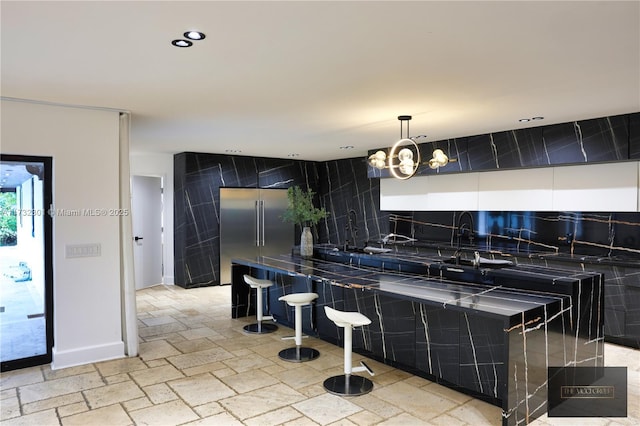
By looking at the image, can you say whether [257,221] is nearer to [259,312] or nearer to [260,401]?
[259,312]

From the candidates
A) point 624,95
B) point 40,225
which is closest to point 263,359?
point 40,225

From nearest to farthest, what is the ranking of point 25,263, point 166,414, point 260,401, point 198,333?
point 166,414, point 260,401, point 25,263, point 198,333

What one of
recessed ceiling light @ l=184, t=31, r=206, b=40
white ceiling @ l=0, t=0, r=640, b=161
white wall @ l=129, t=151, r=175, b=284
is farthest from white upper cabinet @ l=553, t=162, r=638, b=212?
white wall @ l=129, t=151, r=175, b=284

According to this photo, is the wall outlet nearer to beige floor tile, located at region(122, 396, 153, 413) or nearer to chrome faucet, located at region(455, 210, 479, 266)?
beige floor tile, located at region(122, 396, 153, 413)

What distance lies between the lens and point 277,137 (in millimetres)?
6008

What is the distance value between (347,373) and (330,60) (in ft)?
7.86

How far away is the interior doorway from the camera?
764 centimetres

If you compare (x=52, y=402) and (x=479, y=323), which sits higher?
(x=479, y=323)

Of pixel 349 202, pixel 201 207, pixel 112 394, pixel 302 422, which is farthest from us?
pixel 349 202

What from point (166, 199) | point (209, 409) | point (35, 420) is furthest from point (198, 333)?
point (166, 199)

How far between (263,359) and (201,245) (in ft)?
13.0

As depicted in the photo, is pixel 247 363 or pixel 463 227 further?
pixel 463 227

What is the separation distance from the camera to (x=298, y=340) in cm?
437

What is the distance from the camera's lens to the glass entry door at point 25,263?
13.1ft
